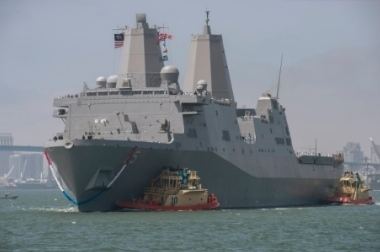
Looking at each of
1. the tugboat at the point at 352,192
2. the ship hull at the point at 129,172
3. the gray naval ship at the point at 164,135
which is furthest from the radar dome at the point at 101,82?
the tugboat at the point at 352,192

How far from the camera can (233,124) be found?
221 feet

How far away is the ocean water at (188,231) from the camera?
41781 mm

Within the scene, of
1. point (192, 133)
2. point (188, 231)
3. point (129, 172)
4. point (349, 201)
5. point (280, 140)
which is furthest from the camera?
point (349, 201)

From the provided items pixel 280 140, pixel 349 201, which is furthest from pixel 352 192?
pixel 280 140

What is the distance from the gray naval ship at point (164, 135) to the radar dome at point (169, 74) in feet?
0.18

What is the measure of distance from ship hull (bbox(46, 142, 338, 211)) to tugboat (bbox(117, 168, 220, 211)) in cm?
43

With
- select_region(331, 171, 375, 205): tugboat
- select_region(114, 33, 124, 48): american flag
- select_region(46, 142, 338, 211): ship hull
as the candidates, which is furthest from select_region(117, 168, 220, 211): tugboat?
select_region(331, 171, 375, 205): tugboat

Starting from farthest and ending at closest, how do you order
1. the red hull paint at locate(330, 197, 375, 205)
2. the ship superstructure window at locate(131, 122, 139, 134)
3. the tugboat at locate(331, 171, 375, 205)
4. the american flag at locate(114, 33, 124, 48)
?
the tugboat at locate(331, 171, 375, 205) < the red hull paint at locate(330, 197, 375, 205) < the american flag at locate(114, 33, 124, 48) < the ship superstructure window at locate(131, 122, 139, 134)

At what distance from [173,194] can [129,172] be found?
2832 millimetres

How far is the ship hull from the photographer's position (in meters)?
56.1

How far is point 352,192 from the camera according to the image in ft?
261

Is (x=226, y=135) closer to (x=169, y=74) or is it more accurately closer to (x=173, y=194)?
(x=169, y=74)

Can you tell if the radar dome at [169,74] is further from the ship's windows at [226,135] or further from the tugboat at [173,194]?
the tugboat at [173,194]

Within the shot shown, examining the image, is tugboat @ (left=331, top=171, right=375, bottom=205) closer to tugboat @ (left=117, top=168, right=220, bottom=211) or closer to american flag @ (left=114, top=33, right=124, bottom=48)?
american flag @ (left=114, top=33, right=124, bottom=48)
